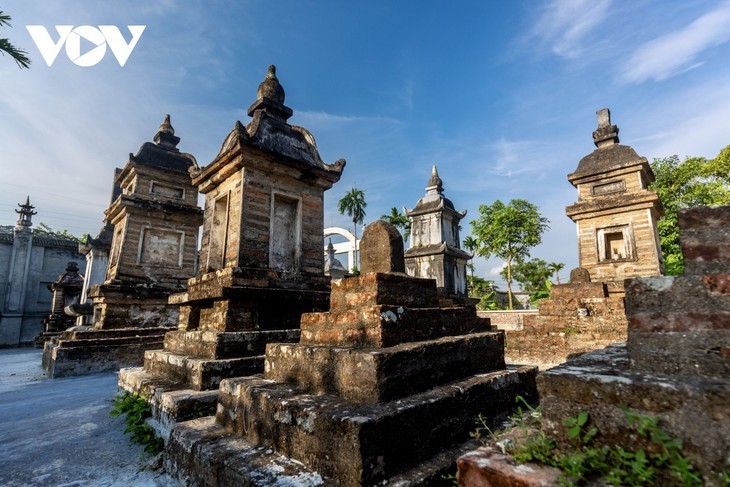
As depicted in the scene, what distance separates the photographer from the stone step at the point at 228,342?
3980 mm

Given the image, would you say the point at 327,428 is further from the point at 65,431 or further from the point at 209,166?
the point at 209,166

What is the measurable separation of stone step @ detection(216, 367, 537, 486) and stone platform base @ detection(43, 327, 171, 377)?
6939 mm

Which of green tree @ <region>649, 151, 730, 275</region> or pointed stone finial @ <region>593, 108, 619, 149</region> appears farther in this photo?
green tree @ <region>649, 151, 730, 275</region>

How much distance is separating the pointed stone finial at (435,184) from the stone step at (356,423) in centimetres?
1605

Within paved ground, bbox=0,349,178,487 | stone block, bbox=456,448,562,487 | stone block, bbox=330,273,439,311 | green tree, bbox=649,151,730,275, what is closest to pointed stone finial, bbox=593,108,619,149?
green tree, bbox=649,151,730,275

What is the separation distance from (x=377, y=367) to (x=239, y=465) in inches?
42.6

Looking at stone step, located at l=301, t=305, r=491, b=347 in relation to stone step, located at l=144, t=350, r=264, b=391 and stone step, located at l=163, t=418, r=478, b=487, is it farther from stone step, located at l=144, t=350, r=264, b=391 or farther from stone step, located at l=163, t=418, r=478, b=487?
stone step, located at l=144, t=350, r=264, b=391

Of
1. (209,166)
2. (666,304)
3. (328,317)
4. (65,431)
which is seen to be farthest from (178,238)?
(666,304)

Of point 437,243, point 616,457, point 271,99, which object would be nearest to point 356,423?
point 616,457

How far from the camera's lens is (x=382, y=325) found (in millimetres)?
2725

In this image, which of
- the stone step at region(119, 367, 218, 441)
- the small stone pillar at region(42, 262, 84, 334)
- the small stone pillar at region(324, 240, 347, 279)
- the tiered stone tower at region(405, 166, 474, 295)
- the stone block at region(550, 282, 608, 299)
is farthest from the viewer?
the small stone pillar at region(324, 240, 347, 279)

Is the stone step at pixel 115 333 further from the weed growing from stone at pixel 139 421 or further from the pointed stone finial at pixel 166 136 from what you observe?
the pointed stone finial at pixel 166 136

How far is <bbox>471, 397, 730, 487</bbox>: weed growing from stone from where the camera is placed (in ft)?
3.86

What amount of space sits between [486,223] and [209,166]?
105ft
